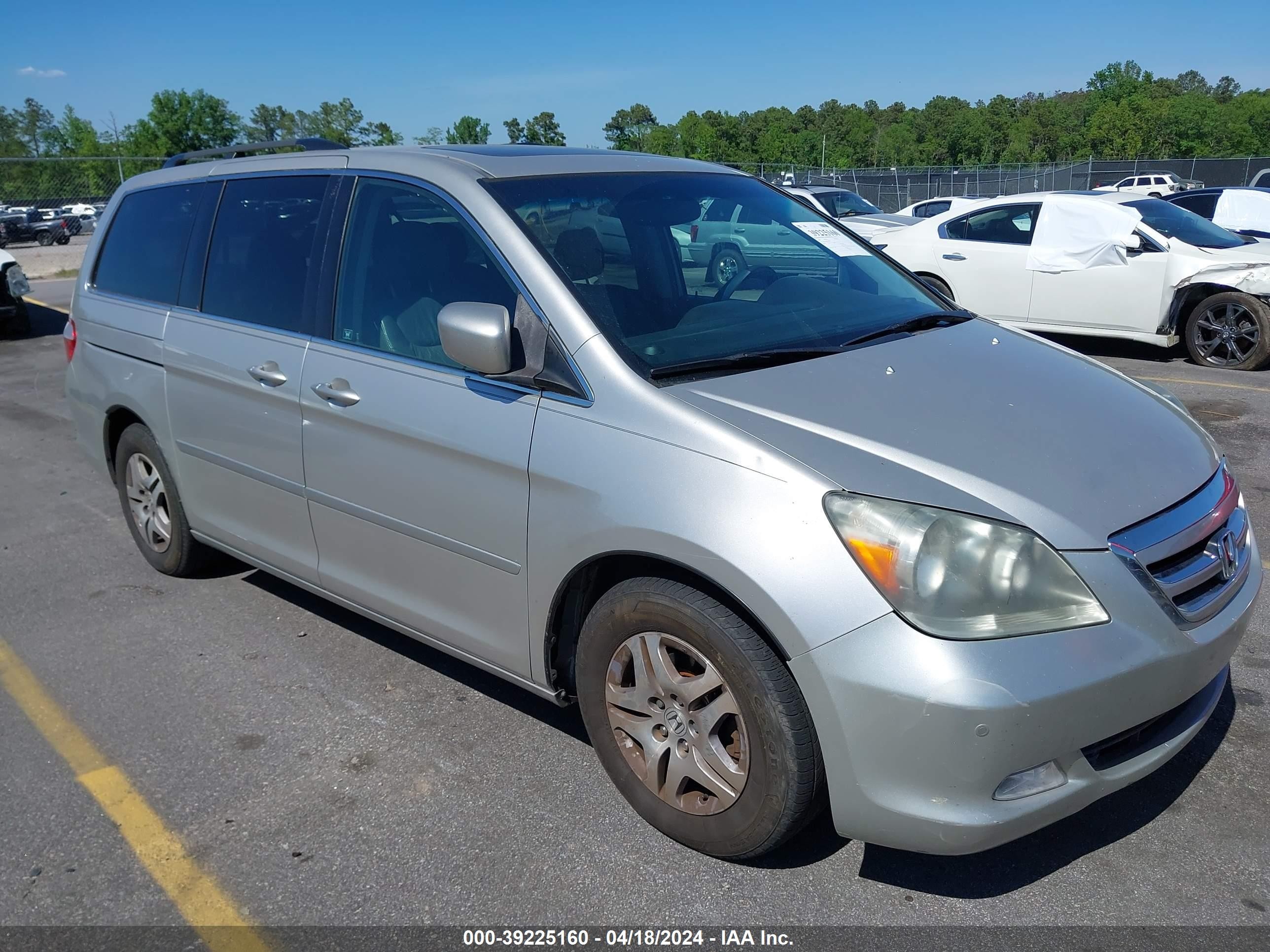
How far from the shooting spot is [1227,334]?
9.08 metres

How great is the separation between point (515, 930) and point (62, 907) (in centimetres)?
120

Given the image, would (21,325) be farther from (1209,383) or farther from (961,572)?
(961,572)

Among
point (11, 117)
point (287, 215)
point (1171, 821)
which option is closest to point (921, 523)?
point (1171, 821)

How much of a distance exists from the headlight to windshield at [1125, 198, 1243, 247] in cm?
862

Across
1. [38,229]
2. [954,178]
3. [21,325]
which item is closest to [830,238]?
[21,325]

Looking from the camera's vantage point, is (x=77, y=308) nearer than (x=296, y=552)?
No

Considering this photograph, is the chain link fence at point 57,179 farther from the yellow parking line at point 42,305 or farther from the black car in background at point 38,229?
the yellow parking line at point 42,305

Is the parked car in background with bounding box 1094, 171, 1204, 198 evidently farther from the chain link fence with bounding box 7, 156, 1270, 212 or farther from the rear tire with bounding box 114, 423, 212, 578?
the rear tire with bounding box 114, 423, 212, 578

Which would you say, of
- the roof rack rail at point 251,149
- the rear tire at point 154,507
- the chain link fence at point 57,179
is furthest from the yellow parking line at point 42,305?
the rear tire at point 154,507

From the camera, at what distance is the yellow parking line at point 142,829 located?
2.59m

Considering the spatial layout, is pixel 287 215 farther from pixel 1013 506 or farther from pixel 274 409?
pixel 1013 506

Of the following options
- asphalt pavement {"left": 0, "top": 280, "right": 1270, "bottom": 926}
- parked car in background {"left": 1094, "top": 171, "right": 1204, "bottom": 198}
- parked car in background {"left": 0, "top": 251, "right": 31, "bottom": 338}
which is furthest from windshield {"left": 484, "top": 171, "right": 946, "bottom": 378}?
parked car in background {"left": 1094, "top": 171, "right": 1204, "bottom": 198}

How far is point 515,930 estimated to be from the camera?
254 centimetres

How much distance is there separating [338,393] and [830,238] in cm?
196
